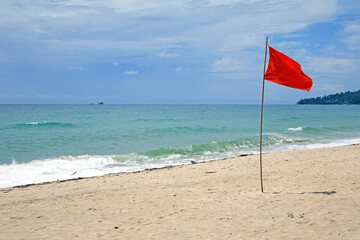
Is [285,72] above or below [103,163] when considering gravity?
above

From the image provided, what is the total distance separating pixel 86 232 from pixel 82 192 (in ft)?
13.1

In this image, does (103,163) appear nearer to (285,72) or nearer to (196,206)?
(196,206)

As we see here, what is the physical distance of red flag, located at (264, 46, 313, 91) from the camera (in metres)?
8.12

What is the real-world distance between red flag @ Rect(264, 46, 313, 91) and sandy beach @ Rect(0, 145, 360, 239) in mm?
2737

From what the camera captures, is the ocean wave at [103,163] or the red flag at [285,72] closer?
the red flag at [285,72]

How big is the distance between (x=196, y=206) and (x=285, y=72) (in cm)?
386

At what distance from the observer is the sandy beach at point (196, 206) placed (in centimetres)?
614

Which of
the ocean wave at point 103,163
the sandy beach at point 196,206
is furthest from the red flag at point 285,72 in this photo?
the ocean wave at point 103,163

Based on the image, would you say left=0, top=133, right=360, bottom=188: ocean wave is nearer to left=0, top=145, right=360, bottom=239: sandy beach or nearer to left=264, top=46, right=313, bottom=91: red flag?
left=0, top=145, right=360, bottom=239: sandy beach

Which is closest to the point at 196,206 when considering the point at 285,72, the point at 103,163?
the point at 285,72

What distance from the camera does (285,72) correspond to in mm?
8148

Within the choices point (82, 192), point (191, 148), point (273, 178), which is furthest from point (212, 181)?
point (191, 148)

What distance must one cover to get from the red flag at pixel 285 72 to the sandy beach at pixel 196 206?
2737 mm

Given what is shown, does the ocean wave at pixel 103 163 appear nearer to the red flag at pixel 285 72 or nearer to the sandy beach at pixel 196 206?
the sandy beach at pixel 196 206
